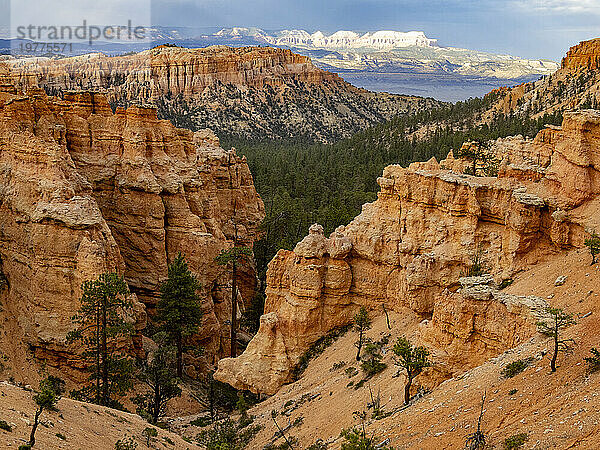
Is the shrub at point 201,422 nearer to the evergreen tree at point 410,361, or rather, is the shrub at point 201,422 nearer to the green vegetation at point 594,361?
the evergreen tree at point 410,361

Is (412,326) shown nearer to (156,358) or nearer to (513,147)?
(156,358)

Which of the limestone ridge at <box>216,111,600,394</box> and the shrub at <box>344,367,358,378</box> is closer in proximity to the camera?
the shrub at <box>344,367,358,378</box>

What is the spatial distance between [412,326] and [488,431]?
10.7 m

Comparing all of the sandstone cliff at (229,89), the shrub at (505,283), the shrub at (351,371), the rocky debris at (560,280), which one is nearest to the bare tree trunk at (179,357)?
the shrub at (351,371)

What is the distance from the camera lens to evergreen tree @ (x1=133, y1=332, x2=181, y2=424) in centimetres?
2631

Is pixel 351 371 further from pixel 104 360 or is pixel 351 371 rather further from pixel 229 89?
pixel 229 89

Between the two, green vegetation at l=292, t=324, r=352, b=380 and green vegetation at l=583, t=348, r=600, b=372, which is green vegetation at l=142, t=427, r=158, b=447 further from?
green vegetation at l=583, t=348, r=600, b=372

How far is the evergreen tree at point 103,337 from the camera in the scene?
24703 mm

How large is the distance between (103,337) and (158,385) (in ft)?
11.6

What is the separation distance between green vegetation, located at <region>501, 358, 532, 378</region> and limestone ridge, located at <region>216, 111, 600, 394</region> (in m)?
2.97

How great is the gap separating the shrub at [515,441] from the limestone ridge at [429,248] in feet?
20.4

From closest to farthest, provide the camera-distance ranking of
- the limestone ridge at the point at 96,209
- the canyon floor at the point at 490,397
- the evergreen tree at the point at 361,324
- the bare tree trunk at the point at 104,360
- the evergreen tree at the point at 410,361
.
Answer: the canyon floor at the point at 490,397 → the evergreen tree at the point at 410,361 → the evergreen tree at the point at 361,324 → the bare tree trunk at the point at 104,360 → the limestone ridge at the point at 96,209

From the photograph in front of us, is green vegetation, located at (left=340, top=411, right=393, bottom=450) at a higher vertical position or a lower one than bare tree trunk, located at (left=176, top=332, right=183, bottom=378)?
higher

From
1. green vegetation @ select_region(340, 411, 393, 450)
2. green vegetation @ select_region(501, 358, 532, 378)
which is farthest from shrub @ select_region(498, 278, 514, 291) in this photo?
green vegetation @ select_region(340, 411, 393, 450)
